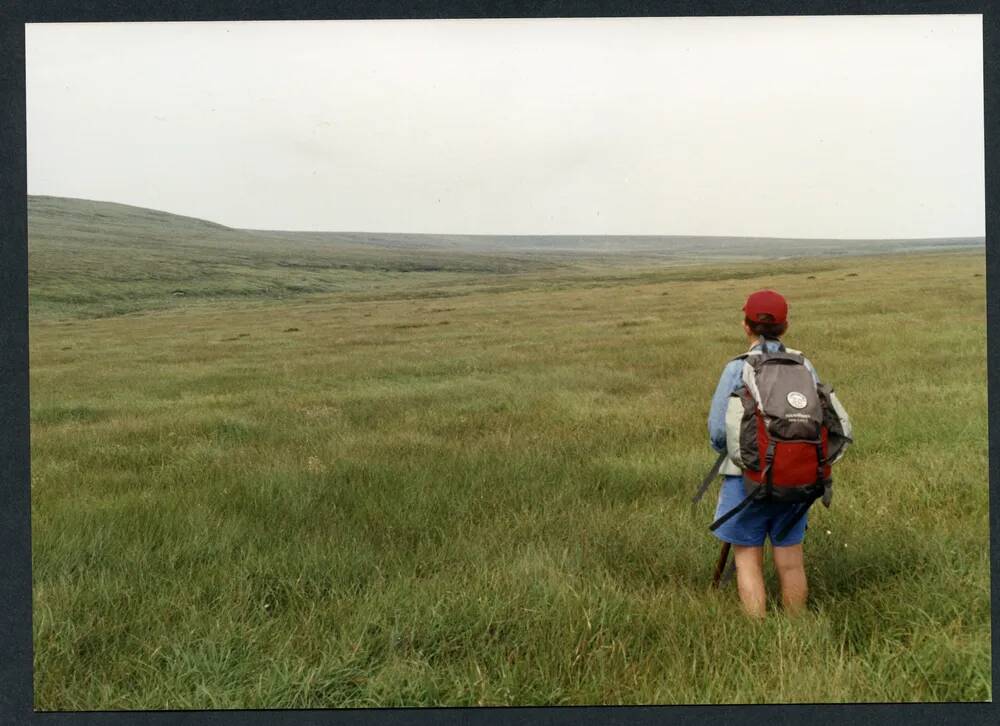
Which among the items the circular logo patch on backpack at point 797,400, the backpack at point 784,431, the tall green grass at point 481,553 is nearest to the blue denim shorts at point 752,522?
the backpack at point 784,431

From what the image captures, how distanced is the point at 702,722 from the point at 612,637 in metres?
0.64

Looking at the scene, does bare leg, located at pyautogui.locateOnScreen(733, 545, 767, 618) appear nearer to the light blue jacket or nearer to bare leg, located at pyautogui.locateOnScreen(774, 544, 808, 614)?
bare leg, located at pyautogui.locateOnScreen(774, 544, 808, 614)

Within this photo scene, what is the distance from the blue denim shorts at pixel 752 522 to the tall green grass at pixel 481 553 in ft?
1.27

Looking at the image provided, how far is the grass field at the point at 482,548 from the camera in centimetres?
346

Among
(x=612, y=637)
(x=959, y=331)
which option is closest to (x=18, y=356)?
(x=612, y=637)

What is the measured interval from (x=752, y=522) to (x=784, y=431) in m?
0.60

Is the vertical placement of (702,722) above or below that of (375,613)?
below

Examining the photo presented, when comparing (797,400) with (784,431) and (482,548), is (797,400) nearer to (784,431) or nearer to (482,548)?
(784,431)

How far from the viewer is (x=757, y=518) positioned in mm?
3496

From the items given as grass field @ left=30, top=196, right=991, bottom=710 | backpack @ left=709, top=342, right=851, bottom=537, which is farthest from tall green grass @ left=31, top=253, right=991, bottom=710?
backpack @ left=709, top=342, right=851, bottom=537

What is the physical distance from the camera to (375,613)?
368 centimetres

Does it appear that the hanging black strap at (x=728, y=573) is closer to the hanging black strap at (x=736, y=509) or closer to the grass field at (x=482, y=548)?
the grass field at (x=482, y=548)

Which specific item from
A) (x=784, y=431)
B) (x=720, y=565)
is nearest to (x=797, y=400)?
(x=784, y=431)

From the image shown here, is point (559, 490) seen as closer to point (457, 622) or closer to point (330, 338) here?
point (457, 622)
